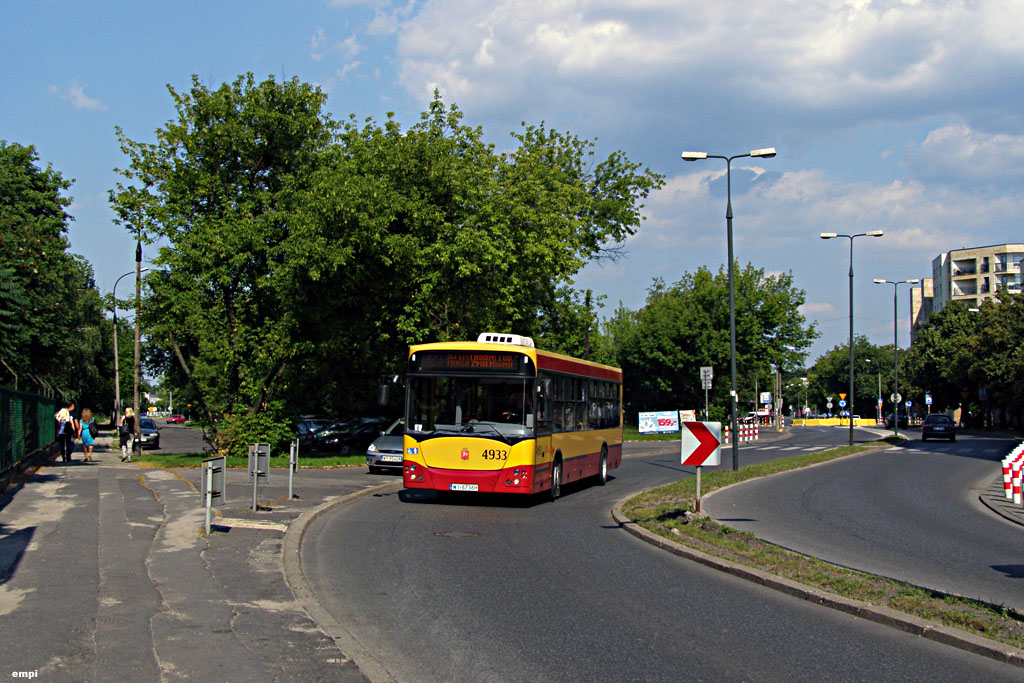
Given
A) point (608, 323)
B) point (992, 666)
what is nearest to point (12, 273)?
point (992, 666)

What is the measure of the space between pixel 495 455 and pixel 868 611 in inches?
354

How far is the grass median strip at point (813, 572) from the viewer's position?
7.34 m

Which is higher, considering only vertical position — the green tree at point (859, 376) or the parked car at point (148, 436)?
the green tree at point (859, 376)

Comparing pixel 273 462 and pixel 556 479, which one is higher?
pixel 556 479

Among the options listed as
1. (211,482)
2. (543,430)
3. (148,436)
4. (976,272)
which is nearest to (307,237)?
(543,430)

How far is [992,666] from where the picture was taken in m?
6.32

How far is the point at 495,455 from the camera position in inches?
636

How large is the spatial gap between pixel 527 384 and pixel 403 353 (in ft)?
60.2

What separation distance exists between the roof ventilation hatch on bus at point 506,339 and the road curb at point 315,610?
5.13m

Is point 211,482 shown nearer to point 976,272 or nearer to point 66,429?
point 66,429

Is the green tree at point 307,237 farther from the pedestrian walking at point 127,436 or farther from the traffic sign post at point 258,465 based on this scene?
the traffic sign post at point 258,465

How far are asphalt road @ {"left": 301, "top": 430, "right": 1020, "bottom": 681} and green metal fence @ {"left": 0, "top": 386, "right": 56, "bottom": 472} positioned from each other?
28.2 ft

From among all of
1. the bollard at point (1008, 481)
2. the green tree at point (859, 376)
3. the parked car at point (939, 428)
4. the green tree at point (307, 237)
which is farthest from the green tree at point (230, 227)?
the green tree at point (859, 376)

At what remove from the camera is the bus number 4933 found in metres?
16.1
